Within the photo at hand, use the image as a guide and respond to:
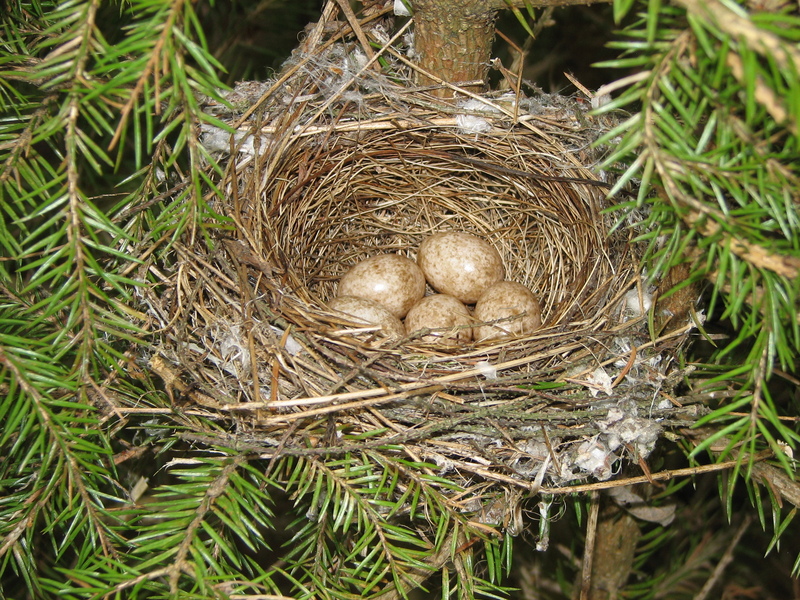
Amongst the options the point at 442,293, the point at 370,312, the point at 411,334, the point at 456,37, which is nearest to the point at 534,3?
the point at 456,37

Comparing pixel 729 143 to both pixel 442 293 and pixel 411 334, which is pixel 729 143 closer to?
pixel 411 334

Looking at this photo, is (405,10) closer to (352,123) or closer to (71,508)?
(352,123)

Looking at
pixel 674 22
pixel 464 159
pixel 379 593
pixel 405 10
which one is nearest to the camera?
pixel 674 22

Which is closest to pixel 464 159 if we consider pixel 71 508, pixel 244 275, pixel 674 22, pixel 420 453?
pixel 244 275

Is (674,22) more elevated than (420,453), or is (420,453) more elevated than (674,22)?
(674,22)

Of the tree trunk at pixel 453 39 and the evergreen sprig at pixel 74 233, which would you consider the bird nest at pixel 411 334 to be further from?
the evergreen sprig at pixel 74 233

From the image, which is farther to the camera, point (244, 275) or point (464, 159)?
point (464, 159)
